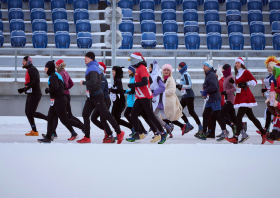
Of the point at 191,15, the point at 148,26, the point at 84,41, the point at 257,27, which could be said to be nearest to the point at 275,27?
the point at 257,27

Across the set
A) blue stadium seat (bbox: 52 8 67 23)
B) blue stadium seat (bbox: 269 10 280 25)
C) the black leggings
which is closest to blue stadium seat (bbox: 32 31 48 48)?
blue stadium seat (bbox: 52 8 67 23)

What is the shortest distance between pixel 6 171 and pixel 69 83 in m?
4.07

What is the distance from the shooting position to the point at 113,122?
660cm

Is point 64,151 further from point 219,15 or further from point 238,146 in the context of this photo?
point 219,15

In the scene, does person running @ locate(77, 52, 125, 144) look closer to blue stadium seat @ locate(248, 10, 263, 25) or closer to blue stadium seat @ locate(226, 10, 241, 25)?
blue stadium seat @ locate(226, 10, 241, 25)

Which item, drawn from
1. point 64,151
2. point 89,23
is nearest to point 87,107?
point 64,151

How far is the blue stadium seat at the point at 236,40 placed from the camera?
16656 millimetres

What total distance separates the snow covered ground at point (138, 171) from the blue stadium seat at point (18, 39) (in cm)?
1174

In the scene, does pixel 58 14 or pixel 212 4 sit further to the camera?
pixel 212 4

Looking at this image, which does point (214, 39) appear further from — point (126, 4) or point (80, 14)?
point (80, 14)

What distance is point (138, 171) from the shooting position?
4242 mm

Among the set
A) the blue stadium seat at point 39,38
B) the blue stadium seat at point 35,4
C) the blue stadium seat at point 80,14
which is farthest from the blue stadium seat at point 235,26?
the blue stadium seat at point 35,4

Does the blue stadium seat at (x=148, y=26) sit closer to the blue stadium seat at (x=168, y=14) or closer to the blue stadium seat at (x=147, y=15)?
the blue stadium seat at (x=147, y=15)

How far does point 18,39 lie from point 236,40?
29.6 feet
